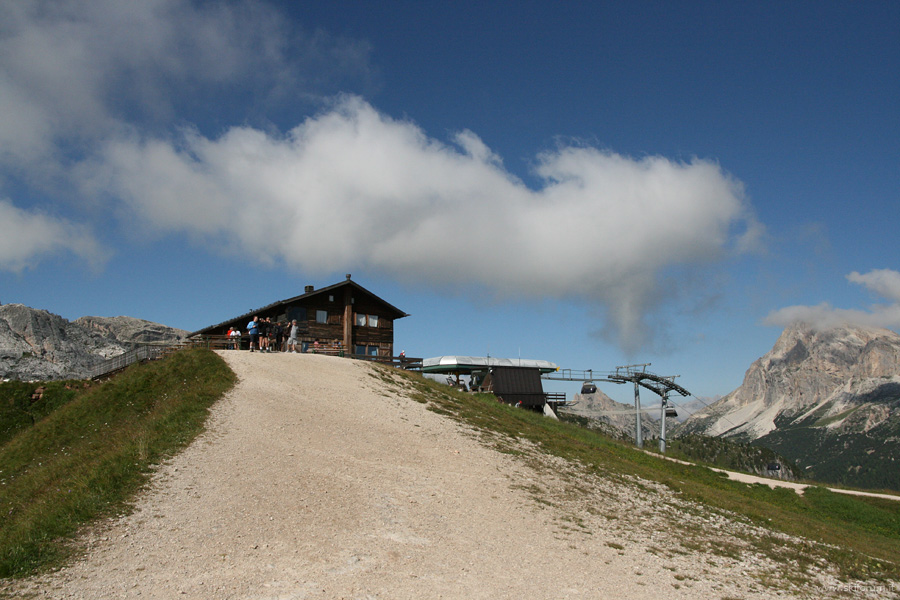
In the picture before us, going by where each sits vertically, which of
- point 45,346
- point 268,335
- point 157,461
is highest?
point 268,335

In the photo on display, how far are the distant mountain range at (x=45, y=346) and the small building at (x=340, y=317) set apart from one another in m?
12.0

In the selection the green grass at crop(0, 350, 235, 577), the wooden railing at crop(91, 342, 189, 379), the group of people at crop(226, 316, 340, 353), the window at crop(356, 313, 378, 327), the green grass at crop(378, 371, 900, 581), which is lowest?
the green grass at crop(378, 371, 900, 581)

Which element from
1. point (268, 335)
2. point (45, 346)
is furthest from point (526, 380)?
point (45, 346)

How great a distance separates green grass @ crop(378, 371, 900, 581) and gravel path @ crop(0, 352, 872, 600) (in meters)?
1.81

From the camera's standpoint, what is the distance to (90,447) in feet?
59.7

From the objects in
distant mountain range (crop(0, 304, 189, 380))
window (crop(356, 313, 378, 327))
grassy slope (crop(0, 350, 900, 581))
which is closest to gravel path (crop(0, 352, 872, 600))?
grassy slope (crop(0, 350, 900, 581))

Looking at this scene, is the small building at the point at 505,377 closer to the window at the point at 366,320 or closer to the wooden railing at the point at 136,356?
the window at the point at 366,320

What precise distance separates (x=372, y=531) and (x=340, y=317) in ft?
118

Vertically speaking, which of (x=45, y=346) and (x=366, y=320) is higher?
(x=366, y=320)

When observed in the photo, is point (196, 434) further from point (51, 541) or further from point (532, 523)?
point (532, 523)

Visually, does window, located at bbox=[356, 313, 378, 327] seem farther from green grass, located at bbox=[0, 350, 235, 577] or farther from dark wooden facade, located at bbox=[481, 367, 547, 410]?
green grass, located at bbox=[0, 350, 235, 577]

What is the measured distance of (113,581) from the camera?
9305mm

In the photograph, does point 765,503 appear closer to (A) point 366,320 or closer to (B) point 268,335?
→ (B) point 268,335

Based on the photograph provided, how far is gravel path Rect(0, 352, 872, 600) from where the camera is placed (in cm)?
996
